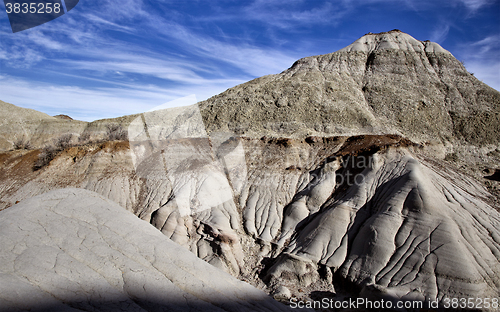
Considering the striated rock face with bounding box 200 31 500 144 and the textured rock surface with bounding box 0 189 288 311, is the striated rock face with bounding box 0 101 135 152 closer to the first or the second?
the striated rock face with bounding box 200 31 500 144

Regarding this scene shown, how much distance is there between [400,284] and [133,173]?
54.0 feet

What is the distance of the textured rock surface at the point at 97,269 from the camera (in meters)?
6.37

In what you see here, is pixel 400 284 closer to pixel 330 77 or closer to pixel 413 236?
pixel 413 236

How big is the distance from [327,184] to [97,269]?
12.5 metres

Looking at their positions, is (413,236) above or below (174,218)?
above

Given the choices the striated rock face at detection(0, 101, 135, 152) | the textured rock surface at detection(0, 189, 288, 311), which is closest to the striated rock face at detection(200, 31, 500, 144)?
the textured rock surface at detection(0, 189, 288, 311)

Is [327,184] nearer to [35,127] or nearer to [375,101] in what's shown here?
[375,101]

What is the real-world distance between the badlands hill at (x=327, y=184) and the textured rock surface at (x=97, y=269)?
1.83m

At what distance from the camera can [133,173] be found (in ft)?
61.2

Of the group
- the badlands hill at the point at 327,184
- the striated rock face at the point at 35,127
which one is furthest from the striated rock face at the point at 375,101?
the striated rock face at the point at 35,127

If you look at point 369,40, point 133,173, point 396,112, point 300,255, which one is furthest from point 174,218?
point 369,40

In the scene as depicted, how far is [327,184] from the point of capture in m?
16.2

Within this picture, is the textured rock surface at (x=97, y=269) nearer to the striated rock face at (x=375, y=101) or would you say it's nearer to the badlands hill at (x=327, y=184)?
the badlands hill at (x=327, y=184)

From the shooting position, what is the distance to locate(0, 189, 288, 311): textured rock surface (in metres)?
6.37
